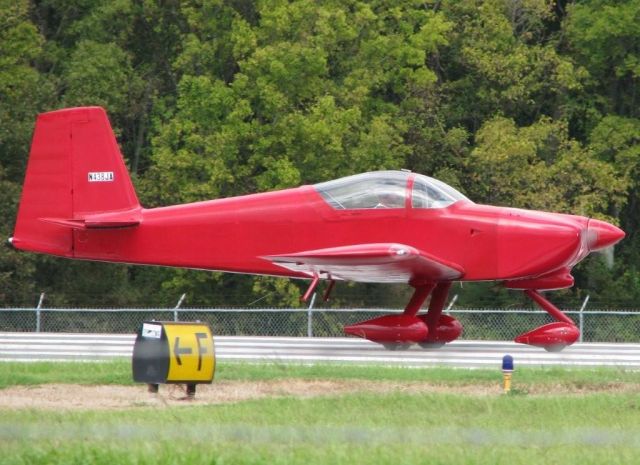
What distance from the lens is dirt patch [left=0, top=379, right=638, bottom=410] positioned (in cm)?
1406

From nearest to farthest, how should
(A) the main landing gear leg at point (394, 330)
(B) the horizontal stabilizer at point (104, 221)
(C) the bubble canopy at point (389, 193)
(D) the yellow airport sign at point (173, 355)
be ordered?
(D) the yellow airport sign at point (173, 355), (A) the main landing gear leg at point (394, 330), (C) the bubble canopy at point (389, 193), (B) the horizontal stabilizer at point (104, 221)

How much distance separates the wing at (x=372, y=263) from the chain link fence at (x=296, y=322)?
715 cm

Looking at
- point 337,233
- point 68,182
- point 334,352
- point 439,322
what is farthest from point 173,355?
point 68,182

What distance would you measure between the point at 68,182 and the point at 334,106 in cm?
1534

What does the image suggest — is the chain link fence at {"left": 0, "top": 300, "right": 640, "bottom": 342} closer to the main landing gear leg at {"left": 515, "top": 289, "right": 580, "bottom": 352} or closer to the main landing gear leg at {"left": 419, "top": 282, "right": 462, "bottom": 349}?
the main landing gear leg at {"left": 419, "top": 282, "right": 462, "bottom": 349}

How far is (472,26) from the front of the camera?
4056cm

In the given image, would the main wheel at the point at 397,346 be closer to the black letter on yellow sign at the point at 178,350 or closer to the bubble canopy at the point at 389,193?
the bubble canopy at the point at 389,193

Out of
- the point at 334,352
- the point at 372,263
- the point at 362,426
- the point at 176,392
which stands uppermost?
the point at 372,263

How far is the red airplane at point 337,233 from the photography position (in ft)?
64.2

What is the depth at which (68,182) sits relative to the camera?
21516 mm

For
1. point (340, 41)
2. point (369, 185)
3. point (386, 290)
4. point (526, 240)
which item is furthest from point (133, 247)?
point (340, 41)

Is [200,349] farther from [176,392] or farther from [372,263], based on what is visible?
[372,263]

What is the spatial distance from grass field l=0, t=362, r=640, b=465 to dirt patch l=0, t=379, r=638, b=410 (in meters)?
0.10

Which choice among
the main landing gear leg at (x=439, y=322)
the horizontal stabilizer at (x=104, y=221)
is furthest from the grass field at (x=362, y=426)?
the horizontal stabilizer at (x=104, y=221)
